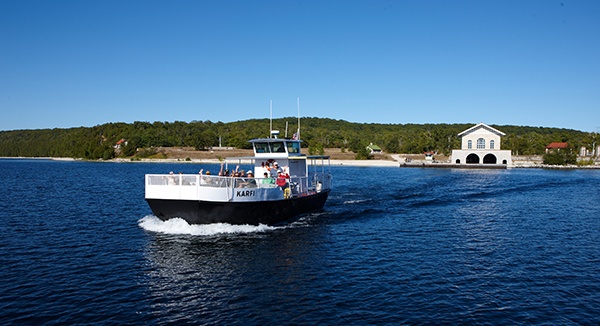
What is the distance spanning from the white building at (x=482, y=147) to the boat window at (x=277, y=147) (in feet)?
308

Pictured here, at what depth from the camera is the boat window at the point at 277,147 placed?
32.1 m

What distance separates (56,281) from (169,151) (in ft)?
551

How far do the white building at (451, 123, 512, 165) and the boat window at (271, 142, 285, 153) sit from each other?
93.9 meters

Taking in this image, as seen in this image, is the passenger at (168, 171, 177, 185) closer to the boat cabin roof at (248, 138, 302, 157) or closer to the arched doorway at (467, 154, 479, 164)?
the boat cabin roof at (248, 138, 302, 157)

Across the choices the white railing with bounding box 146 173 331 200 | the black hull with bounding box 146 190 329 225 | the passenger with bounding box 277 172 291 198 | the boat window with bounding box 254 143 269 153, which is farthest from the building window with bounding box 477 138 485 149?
the white railing with bounding box 146 173 331 200

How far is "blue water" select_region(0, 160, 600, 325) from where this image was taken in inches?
558

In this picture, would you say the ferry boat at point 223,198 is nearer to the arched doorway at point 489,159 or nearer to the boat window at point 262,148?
the boat window at point 262,148

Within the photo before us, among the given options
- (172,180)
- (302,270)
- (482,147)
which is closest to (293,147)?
(172,180)

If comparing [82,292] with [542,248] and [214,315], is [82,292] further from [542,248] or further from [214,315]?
[542,248]

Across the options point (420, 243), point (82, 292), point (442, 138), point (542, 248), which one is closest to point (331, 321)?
point (82, 292)

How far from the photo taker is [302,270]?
1886 cm

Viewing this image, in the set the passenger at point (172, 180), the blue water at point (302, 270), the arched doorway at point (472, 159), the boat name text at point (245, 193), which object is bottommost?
the blue water at point (302, 270)

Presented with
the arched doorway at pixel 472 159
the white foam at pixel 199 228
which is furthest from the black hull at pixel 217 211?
the arched doorway at pixel 472 159

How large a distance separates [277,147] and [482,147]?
97.4 m
